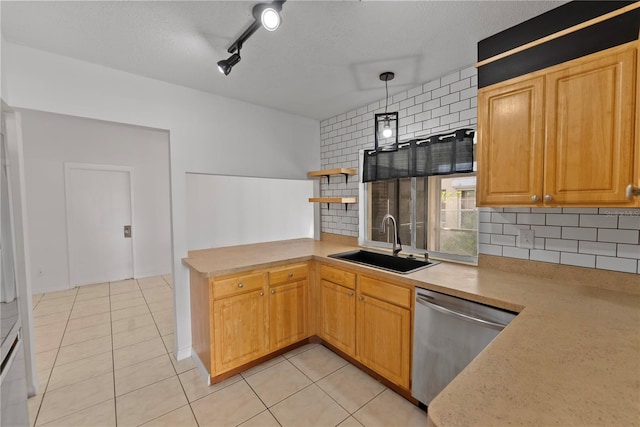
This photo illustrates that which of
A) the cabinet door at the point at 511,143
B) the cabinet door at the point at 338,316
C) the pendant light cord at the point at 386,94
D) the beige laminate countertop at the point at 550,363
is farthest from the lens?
the pendant light cord at the point at 386,94

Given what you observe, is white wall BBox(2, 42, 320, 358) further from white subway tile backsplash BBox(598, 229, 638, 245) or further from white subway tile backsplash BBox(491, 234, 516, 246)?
white subway tile backsplash BBox(598, 229, 638, 245)

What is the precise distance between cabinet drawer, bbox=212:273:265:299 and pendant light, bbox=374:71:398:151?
163 centimetres

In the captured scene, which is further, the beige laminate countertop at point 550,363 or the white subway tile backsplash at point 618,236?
the white subway tile backsplash at point 618,236

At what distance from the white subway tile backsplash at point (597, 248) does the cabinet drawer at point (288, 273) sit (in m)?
2.01

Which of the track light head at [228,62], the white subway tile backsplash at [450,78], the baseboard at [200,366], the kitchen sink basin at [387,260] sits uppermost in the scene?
the white subway tile backsplash at [450,78]

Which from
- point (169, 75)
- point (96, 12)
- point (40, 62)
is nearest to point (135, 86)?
point (169, 75)

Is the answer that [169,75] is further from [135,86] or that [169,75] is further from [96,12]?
[96,12]

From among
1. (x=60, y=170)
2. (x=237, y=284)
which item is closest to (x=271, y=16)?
(x=237, y=284)

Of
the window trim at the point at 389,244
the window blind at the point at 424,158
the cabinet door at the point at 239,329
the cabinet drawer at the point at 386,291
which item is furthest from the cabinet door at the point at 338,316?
the window blind at the point at 424,158

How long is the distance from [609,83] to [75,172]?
247 inches

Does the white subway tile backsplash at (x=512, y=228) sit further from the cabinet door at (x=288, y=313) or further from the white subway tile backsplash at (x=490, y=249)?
the cabinet door at (x=288, y=313)

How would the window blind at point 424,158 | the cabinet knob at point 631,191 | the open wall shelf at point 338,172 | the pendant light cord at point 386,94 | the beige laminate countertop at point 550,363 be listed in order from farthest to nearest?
the open wall shelf at point 338,172 → the pendant light cord at point 386,94 → the window blind at point 424,158 → the cabinet knob at point 631,191 → the beige laminate countertop at point 550,363

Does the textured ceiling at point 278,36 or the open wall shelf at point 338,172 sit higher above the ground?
the textured ceiling at point 278,36

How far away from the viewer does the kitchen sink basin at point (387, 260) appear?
237 cm
